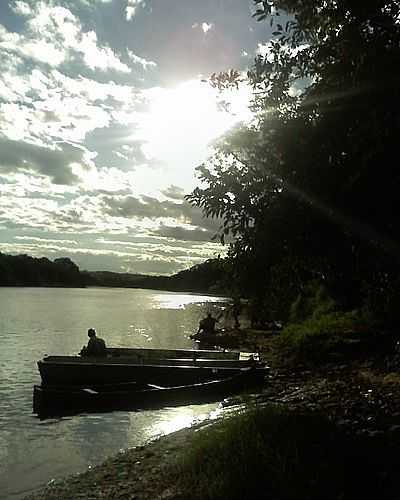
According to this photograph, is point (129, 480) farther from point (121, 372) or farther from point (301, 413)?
point (121, 372)

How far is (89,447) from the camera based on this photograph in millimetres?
15719

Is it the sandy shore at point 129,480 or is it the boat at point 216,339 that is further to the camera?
the boat at point 216,339

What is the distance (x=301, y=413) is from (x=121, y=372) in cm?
1320

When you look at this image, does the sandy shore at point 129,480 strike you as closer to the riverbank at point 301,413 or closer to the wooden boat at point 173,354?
the riverbank at point 301,413

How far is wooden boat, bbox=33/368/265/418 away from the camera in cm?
1986

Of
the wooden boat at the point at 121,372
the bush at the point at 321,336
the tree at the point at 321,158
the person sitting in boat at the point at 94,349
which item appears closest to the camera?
the tree at the point at 321,158

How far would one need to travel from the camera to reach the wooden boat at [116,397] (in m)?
19.9

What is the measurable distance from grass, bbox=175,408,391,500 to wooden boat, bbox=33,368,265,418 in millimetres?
10583

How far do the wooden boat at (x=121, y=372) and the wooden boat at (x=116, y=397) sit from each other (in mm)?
1293

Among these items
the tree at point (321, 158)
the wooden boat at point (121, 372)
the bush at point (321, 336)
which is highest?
the tree at point (321, 158)

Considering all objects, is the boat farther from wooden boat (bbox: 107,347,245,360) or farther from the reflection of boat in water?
the reflection of boat in water

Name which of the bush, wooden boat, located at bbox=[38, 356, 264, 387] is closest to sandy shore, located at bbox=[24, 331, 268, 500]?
wooden boat, located at bbox=[38, 356, 264, 387]

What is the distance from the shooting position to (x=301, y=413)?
11.3m

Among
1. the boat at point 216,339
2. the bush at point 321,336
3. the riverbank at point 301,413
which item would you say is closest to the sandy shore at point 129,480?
the riverbank at point 301,413
